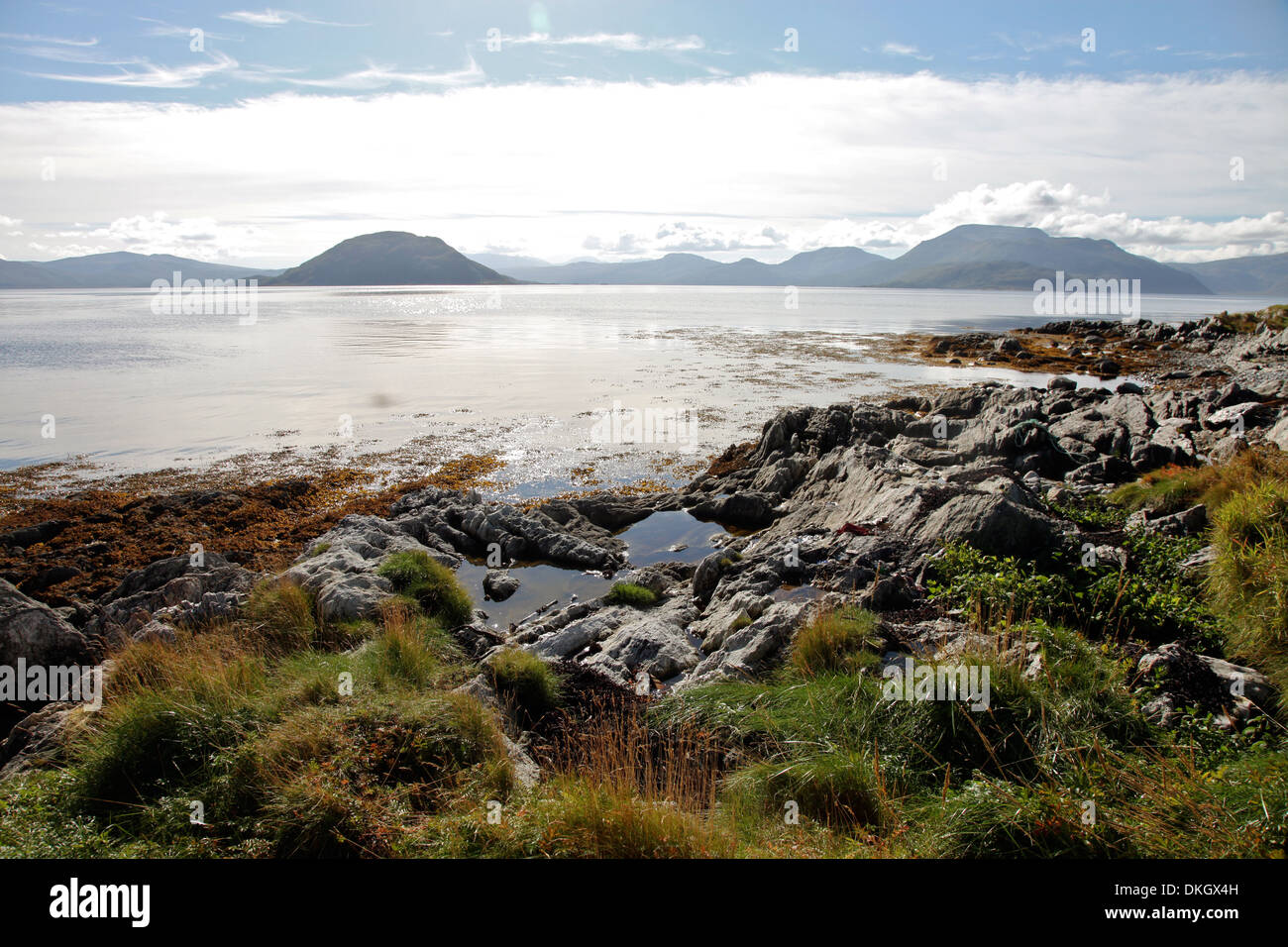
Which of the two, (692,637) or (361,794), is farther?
(692,637)

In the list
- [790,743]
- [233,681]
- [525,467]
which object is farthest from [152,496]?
[790,743]

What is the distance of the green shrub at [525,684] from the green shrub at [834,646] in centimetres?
297

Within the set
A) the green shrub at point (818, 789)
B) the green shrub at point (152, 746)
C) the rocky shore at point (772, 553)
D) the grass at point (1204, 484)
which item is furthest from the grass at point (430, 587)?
the grass at point (1204, 484)

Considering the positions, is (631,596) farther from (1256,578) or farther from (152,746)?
(1256,578)

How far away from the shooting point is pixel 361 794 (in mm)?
5047

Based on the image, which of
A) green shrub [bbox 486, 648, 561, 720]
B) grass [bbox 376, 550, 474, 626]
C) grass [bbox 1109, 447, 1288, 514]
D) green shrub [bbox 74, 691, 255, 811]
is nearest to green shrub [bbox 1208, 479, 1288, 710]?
grass [bbox 1109, 447, 1288, 514]

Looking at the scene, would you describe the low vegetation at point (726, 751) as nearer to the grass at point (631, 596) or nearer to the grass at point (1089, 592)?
the grass at point (1089, 592)

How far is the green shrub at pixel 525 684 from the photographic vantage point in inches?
313

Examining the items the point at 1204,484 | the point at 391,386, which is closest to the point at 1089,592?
the point at 1204,484

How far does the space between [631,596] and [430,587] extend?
342 centimetres

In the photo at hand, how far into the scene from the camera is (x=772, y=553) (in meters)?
12.4

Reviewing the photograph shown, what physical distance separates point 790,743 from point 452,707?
10.3 feet
